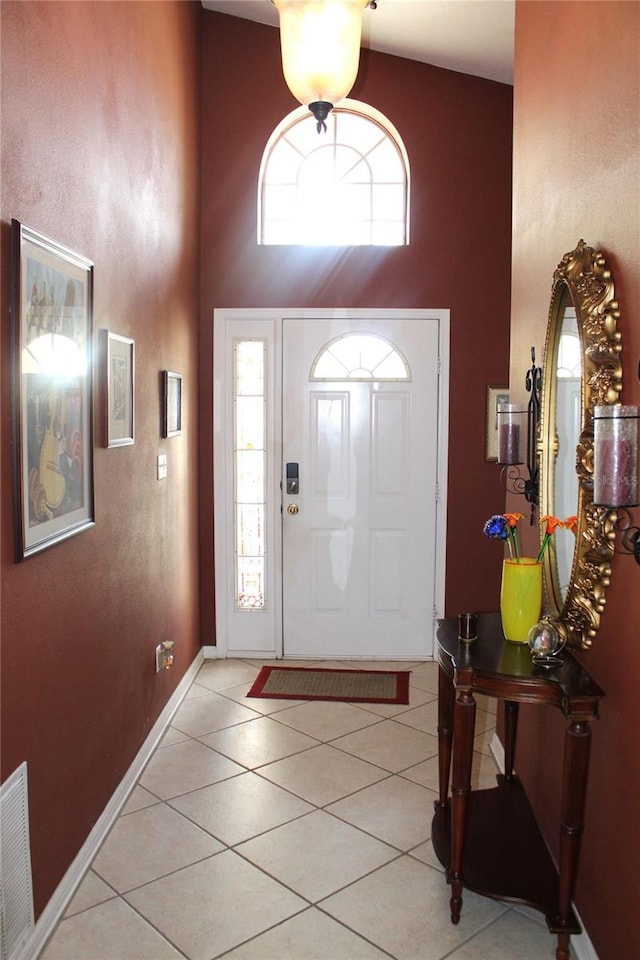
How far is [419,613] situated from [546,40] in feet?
10.0

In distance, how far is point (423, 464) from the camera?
466cm

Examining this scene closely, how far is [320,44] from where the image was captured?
8.33 feet

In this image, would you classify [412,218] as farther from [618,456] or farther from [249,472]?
[618,456]

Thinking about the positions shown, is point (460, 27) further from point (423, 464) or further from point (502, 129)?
point (423, 464)

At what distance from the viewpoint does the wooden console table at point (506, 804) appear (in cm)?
207

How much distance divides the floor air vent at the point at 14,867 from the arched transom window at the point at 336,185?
11.2 feet

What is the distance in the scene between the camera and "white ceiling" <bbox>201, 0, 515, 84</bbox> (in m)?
3.72

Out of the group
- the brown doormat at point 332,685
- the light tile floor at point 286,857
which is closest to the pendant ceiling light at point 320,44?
the light tile floor at point 286,857

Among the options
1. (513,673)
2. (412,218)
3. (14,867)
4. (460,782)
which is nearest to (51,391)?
(14,867)

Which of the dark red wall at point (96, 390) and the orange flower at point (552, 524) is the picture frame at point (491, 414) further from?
the orange flower at point (552, 524)

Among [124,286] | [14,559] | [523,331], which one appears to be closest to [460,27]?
[523,331]

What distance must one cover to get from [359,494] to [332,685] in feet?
3.59

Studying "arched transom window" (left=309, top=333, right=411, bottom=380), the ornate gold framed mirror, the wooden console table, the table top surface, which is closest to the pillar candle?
the ornate gold framed mirror

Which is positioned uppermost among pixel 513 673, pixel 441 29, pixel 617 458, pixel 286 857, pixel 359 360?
pixel 441 29
